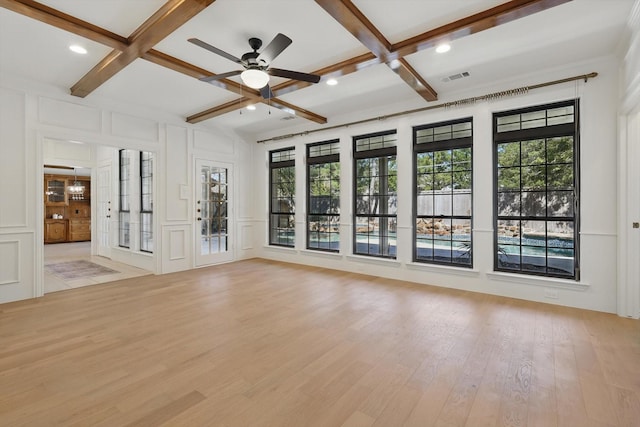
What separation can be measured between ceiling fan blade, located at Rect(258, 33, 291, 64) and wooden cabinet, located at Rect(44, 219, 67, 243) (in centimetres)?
1149

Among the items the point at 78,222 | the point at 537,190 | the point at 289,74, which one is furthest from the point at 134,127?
the point at 78,222

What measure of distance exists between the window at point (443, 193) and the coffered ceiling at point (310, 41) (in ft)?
1.88

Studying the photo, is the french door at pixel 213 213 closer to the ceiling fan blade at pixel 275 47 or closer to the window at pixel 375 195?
the window at pixel 375 195

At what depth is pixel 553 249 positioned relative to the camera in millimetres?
4078

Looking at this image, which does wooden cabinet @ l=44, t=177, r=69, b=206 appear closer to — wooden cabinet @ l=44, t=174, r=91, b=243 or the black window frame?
wooden cabinet @ l=44, t=174, r=91, b=243

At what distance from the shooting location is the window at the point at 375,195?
18.1ft

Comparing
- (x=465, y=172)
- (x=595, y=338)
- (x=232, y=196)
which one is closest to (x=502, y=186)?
(x=465, y=172)

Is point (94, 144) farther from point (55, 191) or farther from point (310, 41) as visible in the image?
point (55, 191)

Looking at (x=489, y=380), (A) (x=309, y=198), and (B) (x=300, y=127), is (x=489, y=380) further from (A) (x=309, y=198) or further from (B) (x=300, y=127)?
(B) (x=300, y=127)

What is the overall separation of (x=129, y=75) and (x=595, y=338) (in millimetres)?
6102

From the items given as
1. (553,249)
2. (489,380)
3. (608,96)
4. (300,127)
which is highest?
(300,127)

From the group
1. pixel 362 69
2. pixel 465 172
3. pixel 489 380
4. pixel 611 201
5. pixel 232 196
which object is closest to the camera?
pixel 489 380

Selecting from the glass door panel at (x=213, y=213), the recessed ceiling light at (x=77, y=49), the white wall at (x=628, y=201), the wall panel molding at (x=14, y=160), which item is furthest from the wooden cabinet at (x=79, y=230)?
the white wall at (x=628, y=201)

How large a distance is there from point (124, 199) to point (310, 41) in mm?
6244
